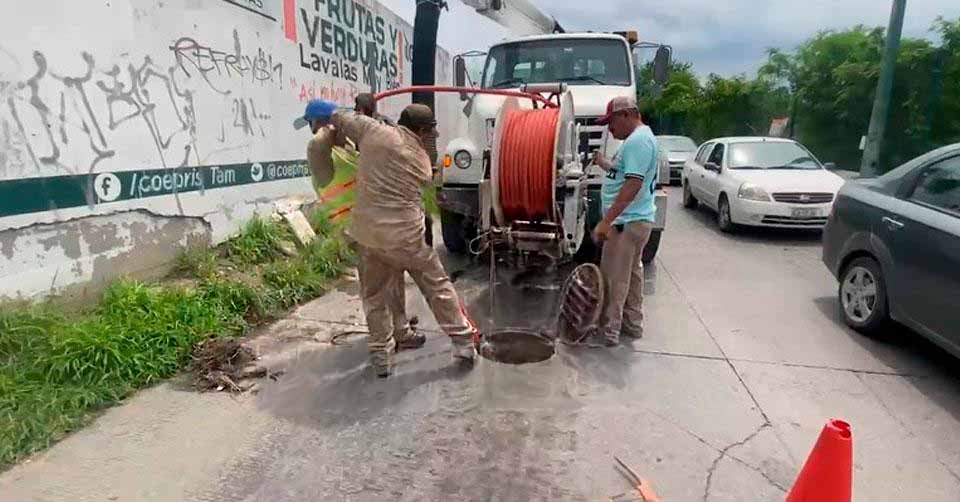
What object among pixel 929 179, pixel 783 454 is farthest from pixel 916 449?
pixel 929 179

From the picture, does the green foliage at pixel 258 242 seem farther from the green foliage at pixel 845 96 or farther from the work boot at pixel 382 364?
the green foliage at pixel 845 96

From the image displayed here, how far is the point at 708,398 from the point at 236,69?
5.34m

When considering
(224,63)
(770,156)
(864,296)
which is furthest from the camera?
(770,156)

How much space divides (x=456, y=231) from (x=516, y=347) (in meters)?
2.69

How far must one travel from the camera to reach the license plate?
840 cm

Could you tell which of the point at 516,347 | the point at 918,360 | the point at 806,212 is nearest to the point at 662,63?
the point at 806,212

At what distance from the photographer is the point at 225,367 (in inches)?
159

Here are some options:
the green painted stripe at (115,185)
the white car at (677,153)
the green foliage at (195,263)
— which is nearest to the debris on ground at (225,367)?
the green foliage at (195,263)

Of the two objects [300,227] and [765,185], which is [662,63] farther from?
[300,227]

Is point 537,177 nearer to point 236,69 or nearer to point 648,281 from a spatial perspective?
point 648,281

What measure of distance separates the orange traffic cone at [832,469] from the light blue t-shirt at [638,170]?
2034mm

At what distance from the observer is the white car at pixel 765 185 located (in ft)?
27.7

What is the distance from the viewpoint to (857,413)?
365 cm

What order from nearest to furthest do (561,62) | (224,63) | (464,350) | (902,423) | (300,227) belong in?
1. (902,423)
2. (464,350)
3. (224,63)
4. (300,227)
5. (561,62)
